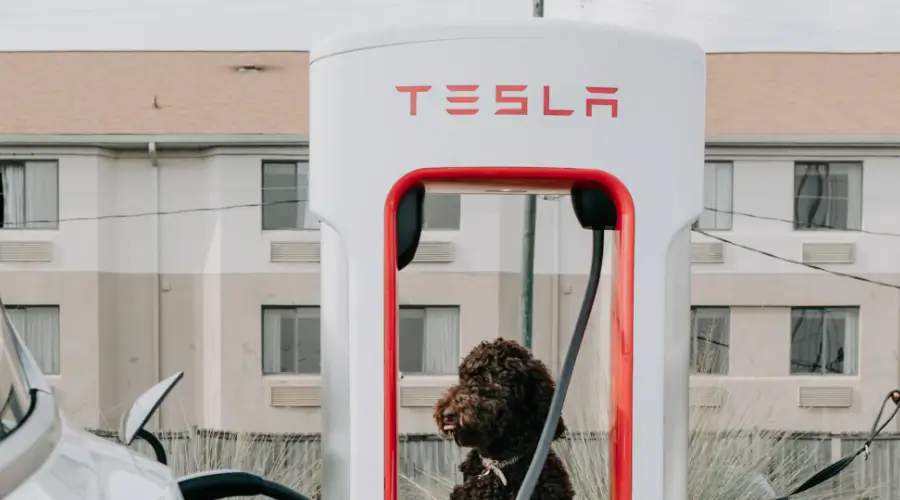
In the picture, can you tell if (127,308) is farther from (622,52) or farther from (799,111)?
(622,52)

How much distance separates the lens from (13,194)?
8539 millimetres

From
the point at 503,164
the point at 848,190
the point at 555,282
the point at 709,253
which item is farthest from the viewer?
the point at 848,190

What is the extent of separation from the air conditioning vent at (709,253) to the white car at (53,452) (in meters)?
7.52

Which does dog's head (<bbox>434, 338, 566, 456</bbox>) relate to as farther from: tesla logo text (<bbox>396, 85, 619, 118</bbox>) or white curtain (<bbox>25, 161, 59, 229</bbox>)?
white curtain (<bbox>25, 161, 59, 229</bbox>)

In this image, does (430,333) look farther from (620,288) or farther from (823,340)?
(620,288)

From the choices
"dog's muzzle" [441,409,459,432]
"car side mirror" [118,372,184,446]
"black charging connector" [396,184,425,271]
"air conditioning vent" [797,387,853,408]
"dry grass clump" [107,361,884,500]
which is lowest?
"air conditioning vent" [797,387,853,408]

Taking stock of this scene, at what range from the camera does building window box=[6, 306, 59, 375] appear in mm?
8576

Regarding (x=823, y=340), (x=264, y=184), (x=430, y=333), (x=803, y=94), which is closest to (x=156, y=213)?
(x=264, y=184)

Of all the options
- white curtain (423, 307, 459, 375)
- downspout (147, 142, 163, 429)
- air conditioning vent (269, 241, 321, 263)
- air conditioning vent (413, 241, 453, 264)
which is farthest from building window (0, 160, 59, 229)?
white curtain (423, 307, 459, 375)

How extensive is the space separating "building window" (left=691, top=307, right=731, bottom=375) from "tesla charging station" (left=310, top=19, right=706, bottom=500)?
4.73 metres

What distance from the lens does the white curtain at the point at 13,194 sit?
8.57 m

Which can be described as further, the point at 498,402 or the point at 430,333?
the point at 430,333

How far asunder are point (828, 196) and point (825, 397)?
6.09ft

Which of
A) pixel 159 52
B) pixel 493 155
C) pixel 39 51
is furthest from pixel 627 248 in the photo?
pixel 39 51
